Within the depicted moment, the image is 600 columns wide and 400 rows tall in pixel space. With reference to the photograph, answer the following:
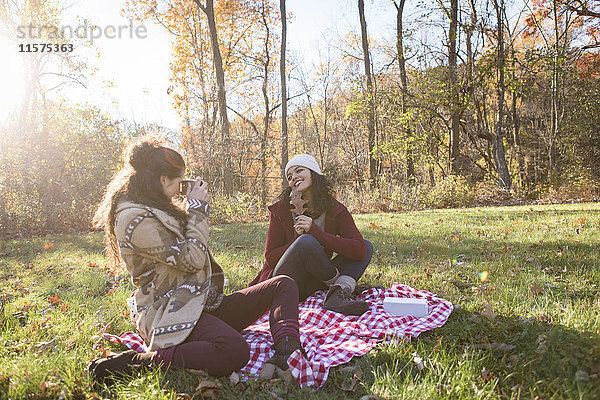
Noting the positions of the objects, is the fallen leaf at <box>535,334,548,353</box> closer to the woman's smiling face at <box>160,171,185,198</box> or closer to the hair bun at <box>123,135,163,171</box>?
the woman's smiling face at <box>160,171,185,198</box>

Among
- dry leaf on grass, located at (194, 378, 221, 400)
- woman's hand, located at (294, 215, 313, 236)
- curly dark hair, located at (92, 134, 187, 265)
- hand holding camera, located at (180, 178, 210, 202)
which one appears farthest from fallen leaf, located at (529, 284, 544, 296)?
curly dark hair, located at (92, 134, 187, 265)

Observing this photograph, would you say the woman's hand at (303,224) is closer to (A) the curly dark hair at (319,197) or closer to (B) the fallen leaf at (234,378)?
(A) the curly dark hair at (319,197)

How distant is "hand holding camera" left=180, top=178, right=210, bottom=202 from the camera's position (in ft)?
8.38

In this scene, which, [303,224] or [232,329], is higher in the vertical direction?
[303,224]

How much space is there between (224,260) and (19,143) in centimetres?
981

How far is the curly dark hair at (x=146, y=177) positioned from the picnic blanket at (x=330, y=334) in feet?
3.42

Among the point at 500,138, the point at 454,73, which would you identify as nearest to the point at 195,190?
the point at 454,73

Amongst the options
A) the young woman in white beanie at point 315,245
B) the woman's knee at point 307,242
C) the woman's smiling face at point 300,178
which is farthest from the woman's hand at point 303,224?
the woman's smiling face at point 300,178

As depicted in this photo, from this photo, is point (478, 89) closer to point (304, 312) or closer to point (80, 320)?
point (304, 312)

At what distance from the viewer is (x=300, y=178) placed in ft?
12.0

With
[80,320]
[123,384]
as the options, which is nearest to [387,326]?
[123,384]

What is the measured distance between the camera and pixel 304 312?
332 centimetres

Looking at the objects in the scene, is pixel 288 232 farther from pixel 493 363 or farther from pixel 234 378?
pixel 493 363

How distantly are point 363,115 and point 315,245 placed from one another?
13717 millimetres
